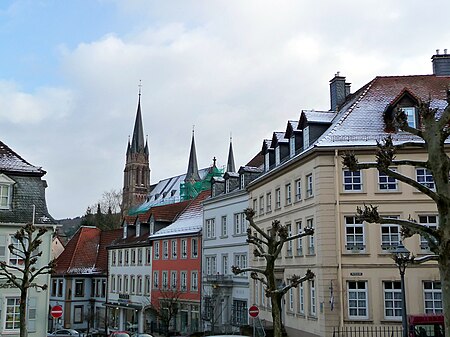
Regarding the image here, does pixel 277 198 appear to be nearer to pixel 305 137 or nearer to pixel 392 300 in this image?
pixel 305 137

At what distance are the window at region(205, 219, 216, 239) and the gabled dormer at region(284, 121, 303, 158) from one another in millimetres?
13481

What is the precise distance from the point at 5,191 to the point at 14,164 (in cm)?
191

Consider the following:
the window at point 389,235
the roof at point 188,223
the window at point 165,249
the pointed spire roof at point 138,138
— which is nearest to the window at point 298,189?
the window at point 389,235

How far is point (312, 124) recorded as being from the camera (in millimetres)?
32438

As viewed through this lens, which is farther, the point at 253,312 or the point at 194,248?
the point at 194,248

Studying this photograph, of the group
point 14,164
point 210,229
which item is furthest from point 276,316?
point 210,229

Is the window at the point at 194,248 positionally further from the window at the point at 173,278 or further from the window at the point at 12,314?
the window at the point at 12,314

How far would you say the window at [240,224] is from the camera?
137 ft

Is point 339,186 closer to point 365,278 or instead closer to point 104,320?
point 365,278

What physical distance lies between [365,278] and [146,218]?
107 ft

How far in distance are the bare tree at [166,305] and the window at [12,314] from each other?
14349 millimetres

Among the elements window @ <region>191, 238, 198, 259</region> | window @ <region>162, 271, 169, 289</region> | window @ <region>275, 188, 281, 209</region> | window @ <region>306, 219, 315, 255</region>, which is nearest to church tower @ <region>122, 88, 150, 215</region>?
window @ <region>162, 271, 169, 289</region>

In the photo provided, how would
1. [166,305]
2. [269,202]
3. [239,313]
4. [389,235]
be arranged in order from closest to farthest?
[389,235], [269,202], [239,313], [166,305]

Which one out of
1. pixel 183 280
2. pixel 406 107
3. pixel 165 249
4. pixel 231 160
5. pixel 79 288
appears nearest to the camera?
pixel 406 107
